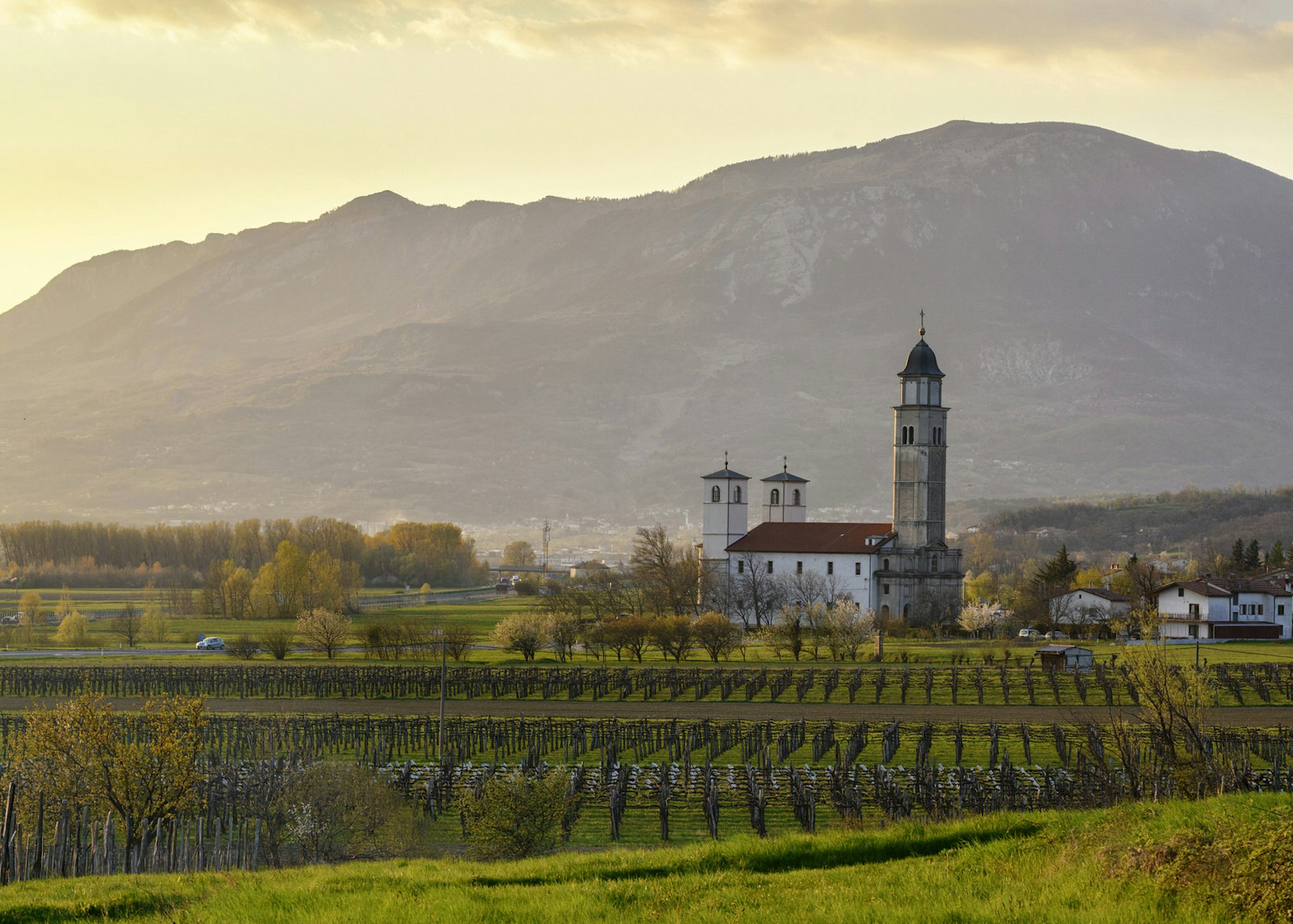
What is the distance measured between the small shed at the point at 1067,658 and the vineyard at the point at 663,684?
3.48 ft

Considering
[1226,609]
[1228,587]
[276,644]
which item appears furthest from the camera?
[1228,587]

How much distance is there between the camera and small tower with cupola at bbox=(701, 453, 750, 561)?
11512 centimetres

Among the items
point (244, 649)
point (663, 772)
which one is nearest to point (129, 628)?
point (244, 649)

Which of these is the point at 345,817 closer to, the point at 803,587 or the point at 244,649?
the point at 244,649

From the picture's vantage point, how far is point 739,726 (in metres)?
53.2

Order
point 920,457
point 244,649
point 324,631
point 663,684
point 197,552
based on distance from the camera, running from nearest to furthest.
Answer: point 663,684 < point 244,649 < point 324,631 < point 920,457 < point 197,552

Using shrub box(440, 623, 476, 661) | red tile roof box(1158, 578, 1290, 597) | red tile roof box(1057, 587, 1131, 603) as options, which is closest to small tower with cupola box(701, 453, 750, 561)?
red tile roof box(1057, 587, 1131, 603)

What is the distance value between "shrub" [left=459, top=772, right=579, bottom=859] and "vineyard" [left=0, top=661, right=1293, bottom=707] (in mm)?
32511

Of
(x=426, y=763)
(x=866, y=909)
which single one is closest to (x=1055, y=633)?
(x=426, y=763)

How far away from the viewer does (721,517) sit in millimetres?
115312

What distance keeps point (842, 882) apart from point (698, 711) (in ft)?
146

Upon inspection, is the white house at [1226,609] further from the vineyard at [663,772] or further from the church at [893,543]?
the vineyard at [663,772]

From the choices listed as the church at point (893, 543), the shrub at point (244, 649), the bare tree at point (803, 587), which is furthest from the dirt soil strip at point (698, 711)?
the church at point (893, 543)

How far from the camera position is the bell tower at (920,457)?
10775 centimetres
